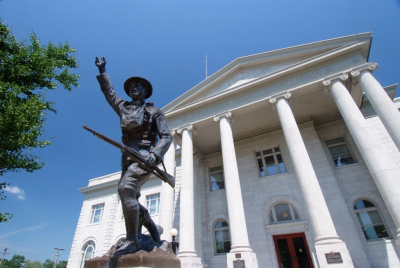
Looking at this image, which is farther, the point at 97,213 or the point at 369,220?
A: the point at 97,213

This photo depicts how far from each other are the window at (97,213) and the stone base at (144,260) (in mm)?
22383

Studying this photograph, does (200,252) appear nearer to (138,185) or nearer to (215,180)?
(215,180)

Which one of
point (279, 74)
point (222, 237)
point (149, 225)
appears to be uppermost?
point (279, 74)

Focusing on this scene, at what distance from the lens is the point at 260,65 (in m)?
15.2

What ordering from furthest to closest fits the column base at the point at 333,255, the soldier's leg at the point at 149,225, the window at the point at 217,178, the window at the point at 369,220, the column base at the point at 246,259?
the window at the point at 217,178, the window at the point at 369,220, the column base at the point at 246,259, the column base at the point at 333,255, the soldier's leg at the point at 149,225

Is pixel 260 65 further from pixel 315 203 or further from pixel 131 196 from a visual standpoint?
pixel 131 196

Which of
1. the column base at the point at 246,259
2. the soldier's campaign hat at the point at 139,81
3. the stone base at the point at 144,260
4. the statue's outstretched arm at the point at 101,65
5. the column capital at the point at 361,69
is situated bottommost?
the stone base at the point at 144,260

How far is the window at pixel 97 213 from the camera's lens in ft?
72.0

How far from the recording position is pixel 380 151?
916 cm

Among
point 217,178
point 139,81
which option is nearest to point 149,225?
point 139,81

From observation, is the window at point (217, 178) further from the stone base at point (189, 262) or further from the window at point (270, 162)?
the stone base at point (189, 262)

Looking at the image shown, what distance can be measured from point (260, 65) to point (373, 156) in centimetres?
896

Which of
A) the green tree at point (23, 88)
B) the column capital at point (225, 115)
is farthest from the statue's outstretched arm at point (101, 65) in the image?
the column capital at point (225, 115)

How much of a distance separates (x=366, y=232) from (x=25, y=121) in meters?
18.0
